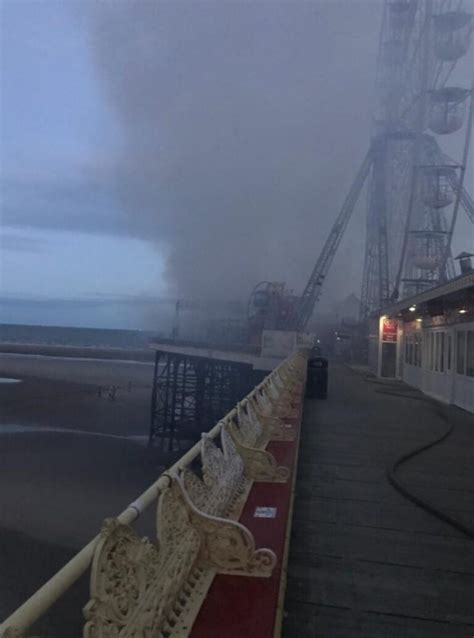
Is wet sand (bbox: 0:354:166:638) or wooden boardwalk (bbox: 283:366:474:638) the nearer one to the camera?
wooden boardwalk (bbox: 283:366:474:638)

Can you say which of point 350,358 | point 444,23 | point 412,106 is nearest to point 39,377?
point 350,358

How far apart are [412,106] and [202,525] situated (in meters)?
40.8

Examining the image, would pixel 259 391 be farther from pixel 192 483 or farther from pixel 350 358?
pixel 350 358

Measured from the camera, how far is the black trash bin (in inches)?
489

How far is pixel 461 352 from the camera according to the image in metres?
11.7

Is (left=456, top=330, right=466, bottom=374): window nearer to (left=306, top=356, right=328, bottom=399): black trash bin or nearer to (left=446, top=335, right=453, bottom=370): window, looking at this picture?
(left=446, top=335, right=453, bottom=370): window

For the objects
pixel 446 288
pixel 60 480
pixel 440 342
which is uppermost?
pixel 446 288

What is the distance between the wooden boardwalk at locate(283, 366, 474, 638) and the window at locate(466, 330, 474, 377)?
13.2ft

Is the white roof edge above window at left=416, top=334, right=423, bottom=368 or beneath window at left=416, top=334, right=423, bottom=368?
above

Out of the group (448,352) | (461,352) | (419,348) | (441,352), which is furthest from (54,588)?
(419,348)

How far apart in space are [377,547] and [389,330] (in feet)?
61.0

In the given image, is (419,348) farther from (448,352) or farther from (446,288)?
(446,288)

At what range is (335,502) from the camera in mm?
4531

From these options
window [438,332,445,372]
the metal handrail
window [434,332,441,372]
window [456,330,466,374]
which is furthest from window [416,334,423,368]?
the metal handrail
